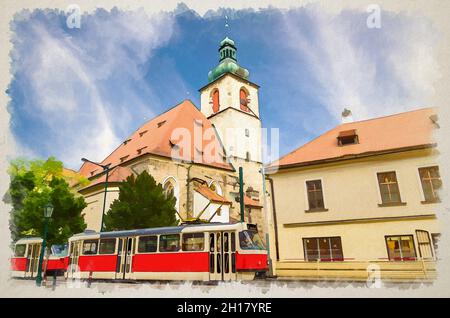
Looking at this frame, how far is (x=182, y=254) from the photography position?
8.88 meters

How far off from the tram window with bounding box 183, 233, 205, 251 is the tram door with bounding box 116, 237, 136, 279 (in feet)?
7.08

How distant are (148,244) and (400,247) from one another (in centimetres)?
835

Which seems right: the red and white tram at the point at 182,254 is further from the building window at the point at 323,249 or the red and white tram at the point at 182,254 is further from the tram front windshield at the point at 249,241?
the building window at the point at 323,249

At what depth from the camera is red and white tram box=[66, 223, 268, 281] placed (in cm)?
849

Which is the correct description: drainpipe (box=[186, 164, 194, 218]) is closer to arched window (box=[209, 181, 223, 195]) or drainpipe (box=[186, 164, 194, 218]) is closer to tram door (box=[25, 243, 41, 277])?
arched window (box=[209, 181, 223, 195])

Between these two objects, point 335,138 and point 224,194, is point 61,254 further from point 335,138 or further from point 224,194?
point 335,138

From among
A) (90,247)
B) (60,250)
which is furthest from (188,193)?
(90,247)

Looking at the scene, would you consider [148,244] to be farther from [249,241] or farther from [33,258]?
[33,258]

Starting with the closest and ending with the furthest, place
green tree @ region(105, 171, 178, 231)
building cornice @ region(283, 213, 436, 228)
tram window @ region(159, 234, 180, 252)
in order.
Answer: tram window @ region(159, 234, 180, 252), building cornice @ region(283, 213, 436, 228), green tree @ region(105, 171, 178, 231)

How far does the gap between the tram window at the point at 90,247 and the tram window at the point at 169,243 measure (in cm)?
316

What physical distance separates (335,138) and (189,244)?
25.1 ft

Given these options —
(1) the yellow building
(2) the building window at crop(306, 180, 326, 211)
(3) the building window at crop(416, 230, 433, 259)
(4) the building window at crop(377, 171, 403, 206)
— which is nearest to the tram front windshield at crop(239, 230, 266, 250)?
(1) the yellow building

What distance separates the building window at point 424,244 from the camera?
895 cm

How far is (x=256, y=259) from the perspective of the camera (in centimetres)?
878
